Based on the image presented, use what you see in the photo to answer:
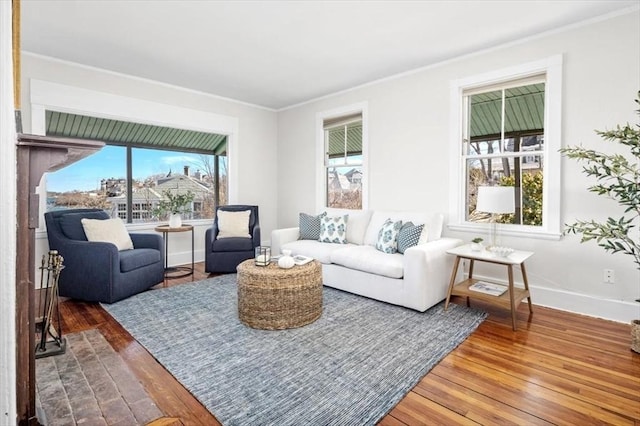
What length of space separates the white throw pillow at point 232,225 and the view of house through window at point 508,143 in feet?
9.58

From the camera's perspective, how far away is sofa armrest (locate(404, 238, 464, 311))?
118 inches

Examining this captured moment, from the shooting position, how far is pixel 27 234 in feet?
4.01

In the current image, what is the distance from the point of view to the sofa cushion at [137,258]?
11.1 ft

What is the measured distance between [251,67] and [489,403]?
154 inches

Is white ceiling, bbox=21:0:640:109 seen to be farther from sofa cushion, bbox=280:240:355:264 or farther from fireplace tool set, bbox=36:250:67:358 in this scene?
sofa cushion, bbox=280:240:355:264

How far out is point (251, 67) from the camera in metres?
4.00

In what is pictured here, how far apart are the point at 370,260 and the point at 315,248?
0.85 metres

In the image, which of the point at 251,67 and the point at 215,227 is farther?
the point at 215,227

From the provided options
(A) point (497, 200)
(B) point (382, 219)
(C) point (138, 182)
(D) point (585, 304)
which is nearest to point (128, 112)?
(C) point (138, 182)

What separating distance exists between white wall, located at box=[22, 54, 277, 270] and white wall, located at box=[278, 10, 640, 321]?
2.07m

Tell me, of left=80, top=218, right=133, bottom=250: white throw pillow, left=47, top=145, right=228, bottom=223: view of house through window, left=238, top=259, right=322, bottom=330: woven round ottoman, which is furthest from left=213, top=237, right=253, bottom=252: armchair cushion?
left=238, top=259, right=322, bottom=330: woven round ottoman

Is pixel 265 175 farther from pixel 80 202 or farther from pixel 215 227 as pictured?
pixel 80 202

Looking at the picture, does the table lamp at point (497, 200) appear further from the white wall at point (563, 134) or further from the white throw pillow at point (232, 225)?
the white throw pillow at point (232, 225)

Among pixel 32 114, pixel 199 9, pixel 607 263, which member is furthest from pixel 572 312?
pixel 32 114
